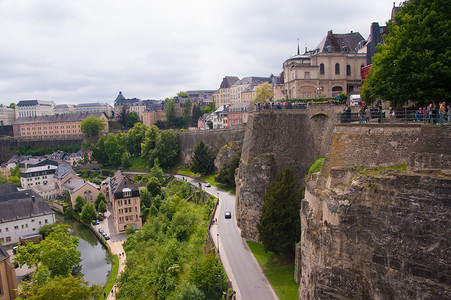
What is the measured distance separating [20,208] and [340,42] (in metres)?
45.5

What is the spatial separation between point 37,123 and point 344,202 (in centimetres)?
11652

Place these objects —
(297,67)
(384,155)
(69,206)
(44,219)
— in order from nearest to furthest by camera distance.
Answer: (384,155), (297,67), (44,219), (69,206)

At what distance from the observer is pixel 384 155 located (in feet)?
49.1

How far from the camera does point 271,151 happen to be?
2697 cm

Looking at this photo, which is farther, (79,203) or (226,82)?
(226,82)

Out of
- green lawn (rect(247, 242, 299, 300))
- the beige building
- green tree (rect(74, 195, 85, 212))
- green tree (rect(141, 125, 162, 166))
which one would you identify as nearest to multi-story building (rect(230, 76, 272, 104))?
green tree (rect(141, 125, 162, 166))

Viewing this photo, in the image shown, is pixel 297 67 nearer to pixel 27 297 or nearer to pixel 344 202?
pixel 344 202

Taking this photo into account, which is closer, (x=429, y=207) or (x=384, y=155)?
(x=429, y=207)

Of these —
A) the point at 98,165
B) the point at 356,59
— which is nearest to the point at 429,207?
the point at 356,59

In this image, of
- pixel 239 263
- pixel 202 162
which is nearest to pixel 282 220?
pixel 239 263

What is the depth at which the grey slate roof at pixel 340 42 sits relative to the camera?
1329 inches

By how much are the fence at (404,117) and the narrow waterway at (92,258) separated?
1023 inches

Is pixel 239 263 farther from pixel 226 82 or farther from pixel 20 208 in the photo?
pixel 226 82

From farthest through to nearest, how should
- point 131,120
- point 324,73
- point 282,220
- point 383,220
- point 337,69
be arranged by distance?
point 131,120, point 337,69, point 324,73, point 282,220, point 383,220
